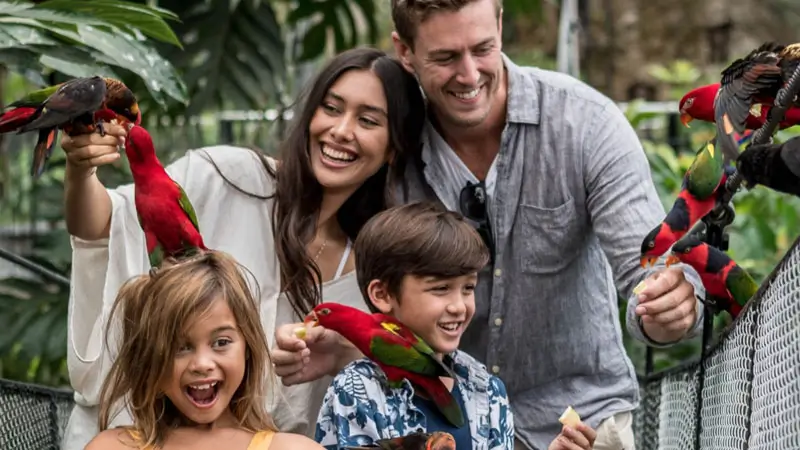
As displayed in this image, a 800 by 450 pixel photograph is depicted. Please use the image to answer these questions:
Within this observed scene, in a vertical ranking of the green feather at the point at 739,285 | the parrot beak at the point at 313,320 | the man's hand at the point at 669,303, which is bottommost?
the parrot beak at the point at 313,320

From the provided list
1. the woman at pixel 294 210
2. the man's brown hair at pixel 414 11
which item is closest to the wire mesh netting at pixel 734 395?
the woman at pixel 294 210

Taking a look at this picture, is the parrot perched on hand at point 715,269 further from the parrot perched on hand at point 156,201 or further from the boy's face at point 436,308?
the parrot perched on hand at point 156,201

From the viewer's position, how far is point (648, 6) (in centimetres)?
1075

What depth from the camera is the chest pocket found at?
3336 millimetres

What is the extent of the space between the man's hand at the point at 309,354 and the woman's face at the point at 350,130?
449 mm

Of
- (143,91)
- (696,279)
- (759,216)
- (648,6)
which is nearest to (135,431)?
(696,279)

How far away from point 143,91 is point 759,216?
3.05 meters

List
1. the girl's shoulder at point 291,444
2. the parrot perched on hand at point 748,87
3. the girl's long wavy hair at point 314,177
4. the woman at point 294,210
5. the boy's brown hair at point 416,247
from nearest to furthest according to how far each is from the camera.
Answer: the parrot perched on hand at point 748,87, the girl's shoulder at point 291,444, the boy's brown hair at point 416,247, the woman at point 294,210, the girl's long wavy hair at point 314,177

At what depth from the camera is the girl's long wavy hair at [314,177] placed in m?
3.20

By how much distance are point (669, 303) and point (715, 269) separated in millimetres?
126

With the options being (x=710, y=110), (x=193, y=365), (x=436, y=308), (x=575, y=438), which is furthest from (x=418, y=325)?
(x=710, y=110)

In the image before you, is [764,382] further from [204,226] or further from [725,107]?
[204,226]

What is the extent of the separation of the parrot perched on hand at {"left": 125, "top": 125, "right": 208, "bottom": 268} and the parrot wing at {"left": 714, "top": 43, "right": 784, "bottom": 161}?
3.56 feet

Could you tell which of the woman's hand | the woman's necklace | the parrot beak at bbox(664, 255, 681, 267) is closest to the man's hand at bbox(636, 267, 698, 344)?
the parrot beak at bbox(664, 255, 681, 267)
